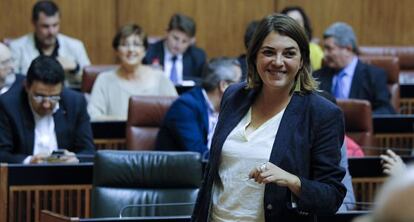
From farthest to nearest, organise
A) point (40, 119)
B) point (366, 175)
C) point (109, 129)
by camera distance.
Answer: point (109, 129)
point (40, 119)
point (366, 175)

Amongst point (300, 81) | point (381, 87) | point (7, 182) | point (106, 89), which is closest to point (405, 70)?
point (381, 87)

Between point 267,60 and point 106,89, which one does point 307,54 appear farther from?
point 106,89

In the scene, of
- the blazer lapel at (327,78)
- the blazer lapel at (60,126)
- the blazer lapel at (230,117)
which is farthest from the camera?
the blazer lapel at (327,78)

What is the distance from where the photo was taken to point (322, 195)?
2.06 m

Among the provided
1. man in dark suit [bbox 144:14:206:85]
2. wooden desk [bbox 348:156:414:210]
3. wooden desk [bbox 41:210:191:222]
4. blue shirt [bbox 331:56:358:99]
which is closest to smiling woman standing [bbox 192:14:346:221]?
wooden desk [bbox 41:210:191:222]

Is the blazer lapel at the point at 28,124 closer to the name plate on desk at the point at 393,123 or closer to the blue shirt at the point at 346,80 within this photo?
the name plate on desk at the point at 393,123

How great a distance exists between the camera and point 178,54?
731 cm

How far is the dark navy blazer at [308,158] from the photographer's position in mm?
2051

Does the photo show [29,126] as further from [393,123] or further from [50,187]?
[393,123]

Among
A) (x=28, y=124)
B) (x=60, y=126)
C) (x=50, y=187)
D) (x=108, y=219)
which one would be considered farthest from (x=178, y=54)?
(x=108, y=219)

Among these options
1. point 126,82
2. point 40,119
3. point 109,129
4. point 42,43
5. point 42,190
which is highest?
point 42,43

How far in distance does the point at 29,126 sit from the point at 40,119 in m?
0.08

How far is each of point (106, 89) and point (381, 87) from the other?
1994 millimetres

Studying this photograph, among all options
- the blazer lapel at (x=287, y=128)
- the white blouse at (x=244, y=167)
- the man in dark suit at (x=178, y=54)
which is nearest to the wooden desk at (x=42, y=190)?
the white blouse at (x=244, y=167)
